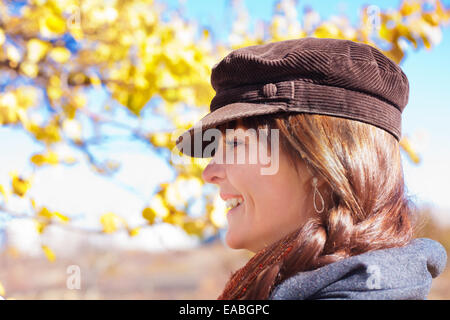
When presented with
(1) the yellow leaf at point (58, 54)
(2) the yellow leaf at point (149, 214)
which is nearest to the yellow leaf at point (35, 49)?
(1) the yellow leaf at point (58, 54)

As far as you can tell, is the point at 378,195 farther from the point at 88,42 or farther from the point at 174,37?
the point at 88,42

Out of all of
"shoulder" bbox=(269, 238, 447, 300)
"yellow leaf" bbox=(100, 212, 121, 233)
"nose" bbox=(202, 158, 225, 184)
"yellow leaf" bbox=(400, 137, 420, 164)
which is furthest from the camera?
"yellow leaf" bbox=(400, 137, 420, 164)

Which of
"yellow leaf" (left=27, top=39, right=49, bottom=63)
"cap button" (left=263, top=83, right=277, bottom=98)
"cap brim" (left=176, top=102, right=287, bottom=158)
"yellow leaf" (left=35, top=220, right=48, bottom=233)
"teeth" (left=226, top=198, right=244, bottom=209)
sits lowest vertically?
"yellow leaf" (left=35, top=220, right=48, bottom=233)

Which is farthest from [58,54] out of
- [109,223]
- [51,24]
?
[109,223]

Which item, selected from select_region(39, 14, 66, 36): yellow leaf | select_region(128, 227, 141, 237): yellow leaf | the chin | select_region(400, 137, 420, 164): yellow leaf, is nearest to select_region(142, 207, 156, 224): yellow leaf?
select_region(128, 227, 141, 237): yellow leaf

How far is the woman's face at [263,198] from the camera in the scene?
3.01 ft

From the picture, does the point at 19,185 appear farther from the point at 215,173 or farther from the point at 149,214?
the point at 215,173

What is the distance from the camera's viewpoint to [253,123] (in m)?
0.95

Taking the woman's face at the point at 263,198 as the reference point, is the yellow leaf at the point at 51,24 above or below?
above

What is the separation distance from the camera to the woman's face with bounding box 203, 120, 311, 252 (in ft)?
3.01

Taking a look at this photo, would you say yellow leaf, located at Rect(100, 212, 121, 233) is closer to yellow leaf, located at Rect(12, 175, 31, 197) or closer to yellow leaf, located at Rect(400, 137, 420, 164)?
yellow leaf, located at Rect(12, 175, 31, 197)

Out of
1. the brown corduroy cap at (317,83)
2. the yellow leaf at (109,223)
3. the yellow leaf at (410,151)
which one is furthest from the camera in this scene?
the yellow leaf at (410,151)

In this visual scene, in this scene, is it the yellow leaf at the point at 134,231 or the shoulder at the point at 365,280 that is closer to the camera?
Answer: the shoulder at the point at 365,280

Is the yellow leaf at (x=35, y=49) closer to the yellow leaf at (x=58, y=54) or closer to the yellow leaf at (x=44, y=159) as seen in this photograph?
the yellow leaf at (x=58, y=54)
